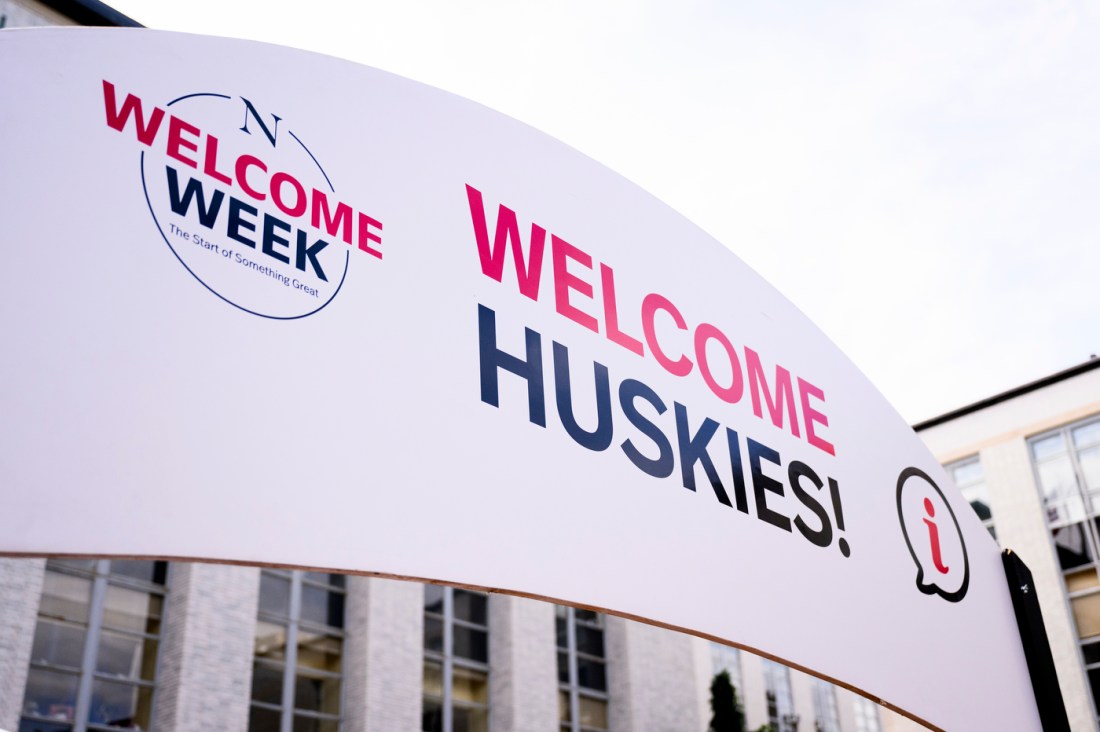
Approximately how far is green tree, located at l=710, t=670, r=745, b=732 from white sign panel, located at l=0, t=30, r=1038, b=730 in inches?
678

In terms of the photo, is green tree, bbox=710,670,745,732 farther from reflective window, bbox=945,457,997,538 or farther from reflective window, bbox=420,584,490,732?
reflective window, bbox=945,457,997,538

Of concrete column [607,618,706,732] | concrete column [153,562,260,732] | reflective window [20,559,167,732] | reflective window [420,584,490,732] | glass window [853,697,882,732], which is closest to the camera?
reflective window [20,559,167,732]

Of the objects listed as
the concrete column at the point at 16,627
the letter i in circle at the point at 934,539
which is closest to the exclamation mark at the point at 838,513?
the letter i in circle at the point at 934,539

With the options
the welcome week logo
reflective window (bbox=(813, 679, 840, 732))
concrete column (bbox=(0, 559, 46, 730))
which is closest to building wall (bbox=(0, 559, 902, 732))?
concrete column (bbox=(0, 559, 46, 730))

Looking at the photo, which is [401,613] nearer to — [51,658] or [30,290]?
[51,658]

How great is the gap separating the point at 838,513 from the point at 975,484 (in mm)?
18788

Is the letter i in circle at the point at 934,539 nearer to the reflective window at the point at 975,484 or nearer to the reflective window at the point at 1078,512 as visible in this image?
the reflective window at the point at 1078,512

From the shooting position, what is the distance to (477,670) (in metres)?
19.2

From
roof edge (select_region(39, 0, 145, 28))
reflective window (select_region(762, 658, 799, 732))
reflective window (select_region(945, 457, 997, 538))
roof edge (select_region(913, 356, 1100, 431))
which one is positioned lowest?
reflective window (select_region(762, 658, 799, 732))

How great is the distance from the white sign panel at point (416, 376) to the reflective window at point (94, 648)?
11.9 m

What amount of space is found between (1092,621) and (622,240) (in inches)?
723

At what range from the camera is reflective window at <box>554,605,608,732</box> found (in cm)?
2053

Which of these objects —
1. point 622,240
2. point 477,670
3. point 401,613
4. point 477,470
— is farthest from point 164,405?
point 477,670

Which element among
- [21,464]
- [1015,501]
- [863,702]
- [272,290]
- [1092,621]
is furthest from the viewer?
[863,702]
